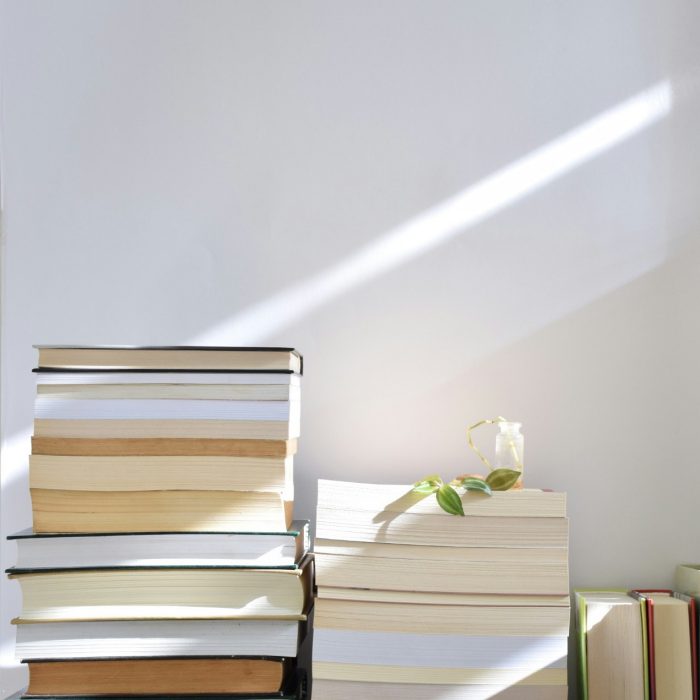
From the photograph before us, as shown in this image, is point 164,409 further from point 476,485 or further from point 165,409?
point 476,485

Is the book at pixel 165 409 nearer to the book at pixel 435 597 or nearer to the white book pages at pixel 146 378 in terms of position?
the white book pages at pixel 146 378

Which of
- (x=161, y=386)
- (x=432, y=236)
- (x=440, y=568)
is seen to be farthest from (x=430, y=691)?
(x=432, y=236)

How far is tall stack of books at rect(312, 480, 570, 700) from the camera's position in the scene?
90 cm

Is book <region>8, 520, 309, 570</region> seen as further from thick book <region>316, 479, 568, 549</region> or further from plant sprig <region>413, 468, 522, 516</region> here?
plant sprig <region>413, 468, 522, 516</region>

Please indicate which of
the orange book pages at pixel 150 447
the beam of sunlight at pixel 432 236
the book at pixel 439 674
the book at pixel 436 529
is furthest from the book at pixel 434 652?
the beam of sunlight at pixel 432 236

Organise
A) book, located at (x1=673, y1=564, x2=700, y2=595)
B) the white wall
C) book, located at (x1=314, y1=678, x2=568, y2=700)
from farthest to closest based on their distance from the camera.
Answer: the white wall, book, located at (x1=673, y1=564, x2=700, y2=595), book, located at (x1=314, y1=678, x2=568, y2=700)

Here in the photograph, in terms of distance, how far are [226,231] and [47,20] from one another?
43cm

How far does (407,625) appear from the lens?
91 cm

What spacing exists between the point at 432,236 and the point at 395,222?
6 centimetres

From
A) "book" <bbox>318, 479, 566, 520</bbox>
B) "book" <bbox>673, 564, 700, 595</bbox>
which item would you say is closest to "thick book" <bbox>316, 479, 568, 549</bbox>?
"book" <bbox>318, 479, 566, 520</bbox>

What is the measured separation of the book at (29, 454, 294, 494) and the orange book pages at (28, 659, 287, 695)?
19 centimetres

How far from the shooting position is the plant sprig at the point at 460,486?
917 millimetres

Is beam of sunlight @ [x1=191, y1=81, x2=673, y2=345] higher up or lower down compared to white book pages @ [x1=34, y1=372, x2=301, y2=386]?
higher up

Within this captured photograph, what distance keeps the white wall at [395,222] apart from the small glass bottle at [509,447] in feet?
0.27
